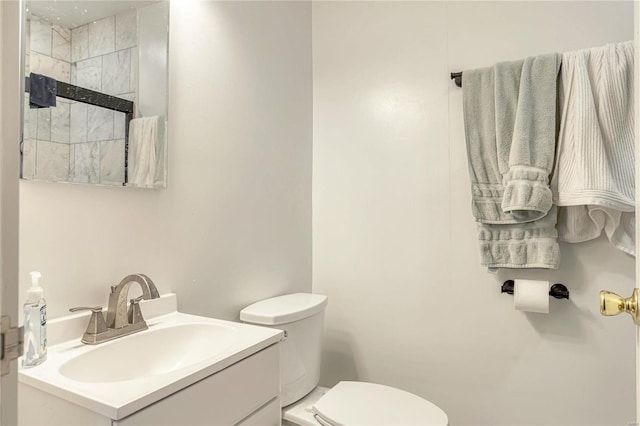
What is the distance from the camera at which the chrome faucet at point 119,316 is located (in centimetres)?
93

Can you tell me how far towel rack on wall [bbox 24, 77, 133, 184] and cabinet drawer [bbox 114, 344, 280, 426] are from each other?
63 centimetres

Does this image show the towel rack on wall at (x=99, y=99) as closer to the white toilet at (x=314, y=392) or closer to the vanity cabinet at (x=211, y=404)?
the vanity cabinet at (x=211, y=404)

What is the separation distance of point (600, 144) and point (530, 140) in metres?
0.21

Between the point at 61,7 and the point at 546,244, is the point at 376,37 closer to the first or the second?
the point at 546,244

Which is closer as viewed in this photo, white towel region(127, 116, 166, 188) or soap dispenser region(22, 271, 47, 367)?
soap dispenser region(22, 271, 47, 367)

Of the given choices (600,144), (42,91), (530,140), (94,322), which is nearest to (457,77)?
(530,140)

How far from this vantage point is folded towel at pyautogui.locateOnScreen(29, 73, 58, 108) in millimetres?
886

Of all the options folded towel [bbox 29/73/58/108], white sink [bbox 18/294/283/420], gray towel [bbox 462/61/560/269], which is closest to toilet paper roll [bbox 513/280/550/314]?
gray towel [bbox 462/61/560/269]

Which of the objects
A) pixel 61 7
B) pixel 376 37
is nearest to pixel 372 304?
pixel 376 37

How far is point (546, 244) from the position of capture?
1.37m

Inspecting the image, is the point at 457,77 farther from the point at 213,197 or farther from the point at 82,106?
the point at 82,106

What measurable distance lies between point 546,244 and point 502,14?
0.98 m

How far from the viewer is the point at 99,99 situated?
1030 mm

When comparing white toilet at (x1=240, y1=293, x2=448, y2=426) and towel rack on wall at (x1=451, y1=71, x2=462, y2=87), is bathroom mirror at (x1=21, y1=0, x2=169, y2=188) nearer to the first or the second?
white toilet at (x1=240, y1=293, x2=448, y2=426)
